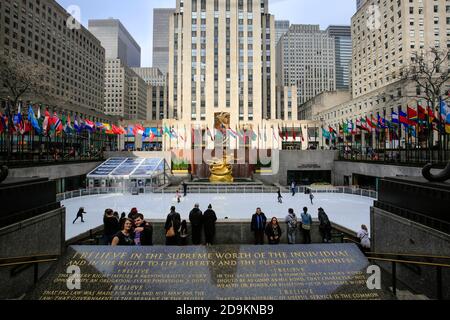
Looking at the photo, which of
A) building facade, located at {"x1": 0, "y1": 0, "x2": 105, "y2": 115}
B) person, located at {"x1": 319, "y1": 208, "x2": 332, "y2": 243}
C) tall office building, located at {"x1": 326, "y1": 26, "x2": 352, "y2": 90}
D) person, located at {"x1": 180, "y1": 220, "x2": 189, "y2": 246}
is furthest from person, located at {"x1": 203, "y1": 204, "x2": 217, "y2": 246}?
tall office building, located at {"x1": 326, "y1": 26, "x2": 352, "y2": 90}

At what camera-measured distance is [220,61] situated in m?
61.3

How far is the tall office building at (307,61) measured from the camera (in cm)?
16888

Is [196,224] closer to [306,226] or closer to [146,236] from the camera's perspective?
[146,236]

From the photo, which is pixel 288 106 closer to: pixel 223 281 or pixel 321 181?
pixel 321 181

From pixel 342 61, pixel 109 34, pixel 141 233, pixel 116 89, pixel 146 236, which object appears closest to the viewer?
pixel 141 233

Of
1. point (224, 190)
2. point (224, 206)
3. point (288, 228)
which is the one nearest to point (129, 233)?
point (288, 228)

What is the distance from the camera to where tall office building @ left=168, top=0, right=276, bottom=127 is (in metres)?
60.5

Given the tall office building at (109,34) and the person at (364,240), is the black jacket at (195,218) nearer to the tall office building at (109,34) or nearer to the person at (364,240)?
the person at (364,240)

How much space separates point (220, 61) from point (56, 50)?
165 ft

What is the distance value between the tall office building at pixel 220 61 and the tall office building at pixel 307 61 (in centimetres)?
11341

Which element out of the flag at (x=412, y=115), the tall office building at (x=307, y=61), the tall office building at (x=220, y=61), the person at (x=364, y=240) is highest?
the tall office building at (x=307, y=61)

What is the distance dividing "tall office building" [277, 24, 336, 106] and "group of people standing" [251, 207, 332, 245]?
6626 inches

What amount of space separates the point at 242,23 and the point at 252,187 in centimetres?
→ 5093

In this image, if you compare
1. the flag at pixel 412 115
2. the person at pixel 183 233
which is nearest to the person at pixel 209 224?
the person at pixel 183 233
